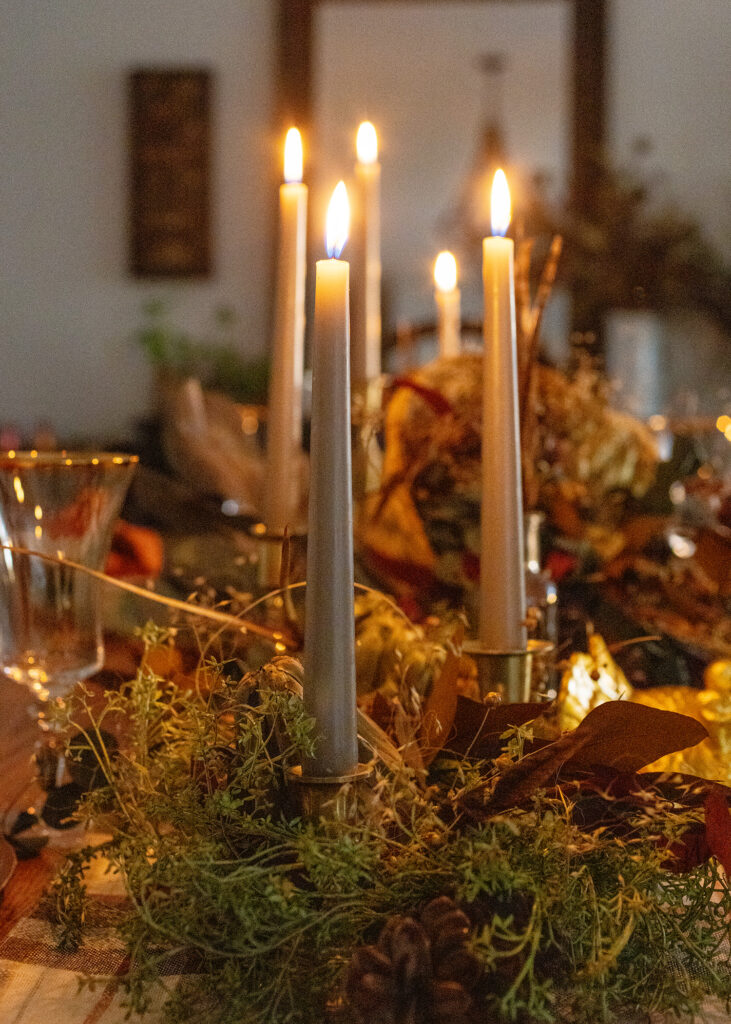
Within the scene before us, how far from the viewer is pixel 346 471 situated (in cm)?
38

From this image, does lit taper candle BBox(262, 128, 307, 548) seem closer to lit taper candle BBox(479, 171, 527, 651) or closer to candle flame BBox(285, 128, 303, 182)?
candle flame BBox(285, 128, 303, 182)

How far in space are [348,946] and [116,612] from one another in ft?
1.60

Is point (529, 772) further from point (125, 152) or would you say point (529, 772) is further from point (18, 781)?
point (125, 152)

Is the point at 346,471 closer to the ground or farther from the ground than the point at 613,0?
closer to the ground

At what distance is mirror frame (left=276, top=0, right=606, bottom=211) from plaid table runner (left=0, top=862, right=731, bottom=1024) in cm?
322

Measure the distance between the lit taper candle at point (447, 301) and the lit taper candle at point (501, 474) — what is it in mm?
444

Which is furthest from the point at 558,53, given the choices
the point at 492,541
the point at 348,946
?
the point at 348,946

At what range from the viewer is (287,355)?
2.51ft

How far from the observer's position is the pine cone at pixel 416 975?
1.05 feet

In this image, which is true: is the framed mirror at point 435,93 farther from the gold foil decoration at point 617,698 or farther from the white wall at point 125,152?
the gold foil decoration at point 617,698

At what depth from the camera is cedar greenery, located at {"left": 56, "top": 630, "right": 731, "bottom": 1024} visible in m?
0.34

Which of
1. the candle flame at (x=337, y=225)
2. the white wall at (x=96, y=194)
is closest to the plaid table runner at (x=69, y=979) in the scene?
the candle flame at (x=337, y=225)

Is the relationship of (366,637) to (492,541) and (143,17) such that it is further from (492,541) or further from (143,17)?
(143,17)

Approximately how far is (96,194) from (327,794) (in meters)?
3.47
